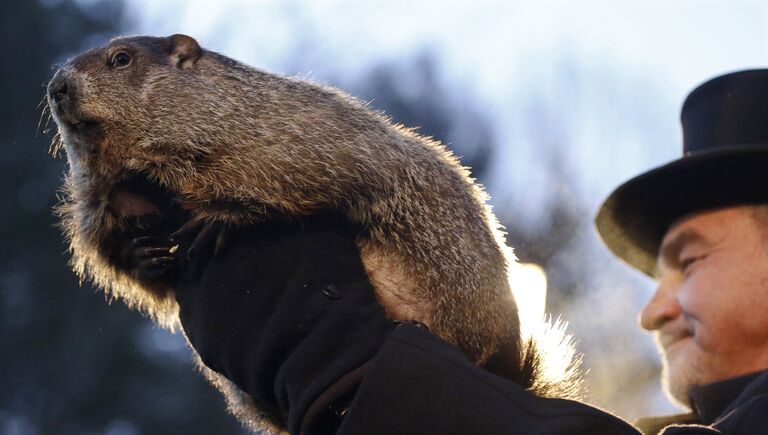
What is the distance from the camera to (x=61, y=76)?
10.3ft

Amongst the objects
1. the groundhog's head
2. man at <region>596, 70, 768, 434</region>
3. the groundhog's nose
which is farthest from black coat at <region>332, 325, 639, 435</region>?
the groundhog's nose

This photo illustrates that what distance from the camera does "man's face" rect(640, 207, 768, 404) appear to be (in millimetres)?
2639

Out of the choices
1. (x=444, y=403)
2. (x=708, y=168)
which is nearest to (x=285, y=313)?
(x=444, y=403)

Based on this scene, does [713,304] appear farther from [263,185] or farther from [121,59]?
[121,59]

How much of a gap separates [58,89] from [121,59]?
1.00ft

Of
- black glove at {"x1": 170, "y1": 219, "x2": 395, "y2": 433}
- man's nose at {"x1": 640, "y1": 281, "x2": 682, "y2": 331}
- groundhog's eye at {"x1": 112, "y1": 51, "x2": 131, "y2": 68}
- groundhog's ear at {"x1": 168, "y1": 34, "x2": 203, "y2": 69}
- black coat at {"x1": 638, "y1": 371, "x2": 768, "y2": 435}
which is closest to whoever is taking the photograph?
black coat at {"x1": 638, "y1": 371, "x2": 768, "y2": 435}

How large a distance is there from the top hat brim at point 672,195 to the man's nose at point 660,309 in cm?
26

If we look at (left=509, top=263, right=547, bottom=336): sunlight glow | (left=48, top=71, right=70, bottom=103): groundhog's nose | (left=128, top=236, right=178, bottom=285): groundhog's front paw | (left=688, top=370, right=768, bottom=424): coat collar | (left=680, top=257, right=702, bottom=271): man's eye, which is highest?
(left=680, top=257, right=702, bottom=271): man's eye

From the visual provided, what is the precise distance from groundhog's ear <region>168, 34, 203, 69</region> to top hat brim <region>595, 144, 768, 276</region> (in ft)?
4.96

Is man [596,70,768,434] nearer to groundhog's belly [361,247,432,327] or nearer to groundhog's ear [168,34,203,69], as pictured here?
groundhog's belly [361,247,432,327]

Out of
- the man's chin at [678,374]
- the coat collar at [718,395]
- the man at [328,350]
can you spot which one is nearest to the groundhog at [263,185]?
the man at [328,350]

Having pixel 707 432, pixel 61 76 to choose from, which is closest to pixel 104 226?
pixel 61 76

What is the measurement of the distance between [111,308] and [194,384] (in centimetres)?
170

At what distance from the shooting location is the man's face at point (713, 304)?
2639 mm
